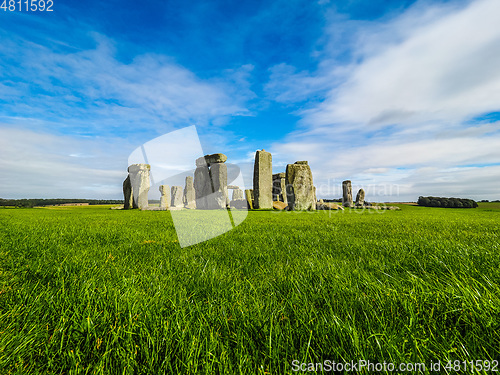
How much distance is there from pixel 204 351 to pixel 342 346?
1.72 ft

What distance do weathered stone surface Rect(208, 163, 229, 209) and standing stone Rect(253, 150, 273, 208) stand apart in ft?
8.16

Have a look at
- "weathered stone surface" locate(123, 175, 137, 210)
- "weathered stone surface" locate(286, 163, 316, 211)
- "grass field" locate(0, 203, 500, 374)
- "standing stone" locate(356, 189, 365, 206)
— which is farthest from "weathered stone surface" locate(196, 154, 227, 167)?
"grass field" locate(0, 203, 500, 374)

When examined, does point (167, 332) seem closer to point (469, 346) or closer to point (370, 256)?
point (469, 346)

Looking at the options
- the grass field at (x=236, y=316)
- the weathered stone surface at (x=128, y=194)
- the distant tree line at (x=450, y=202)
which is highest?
the weathered stone surface at (x=128, y=194)

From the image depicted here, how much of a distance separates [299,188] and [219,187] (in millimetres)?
6655

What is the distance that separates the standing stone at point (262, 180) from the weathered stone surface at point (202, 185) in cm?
387

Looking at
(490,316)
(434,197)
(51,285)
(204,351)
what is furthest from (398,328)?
(434,197)

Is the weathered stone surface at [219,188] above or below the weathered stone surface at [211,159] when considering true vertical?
below

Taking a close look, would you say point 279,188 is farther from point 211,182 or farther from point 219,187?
point 211,182

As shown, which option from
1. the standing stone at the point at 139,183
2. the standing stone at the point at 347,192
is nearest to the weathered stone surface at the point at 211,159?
the standing stone at the point at 139,183

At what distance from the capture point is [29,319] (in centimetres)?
115

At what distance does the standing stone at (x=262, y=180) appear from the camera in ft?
52.3

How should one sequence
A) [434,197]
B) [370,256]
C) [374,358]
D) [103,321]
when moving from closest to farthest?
[374,358] < [103,321] < [370,256] < [434,197]

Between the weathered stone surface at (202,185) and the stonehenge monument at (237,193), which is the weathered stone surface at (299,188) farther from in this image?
the stonehenge monument at (237,193)
